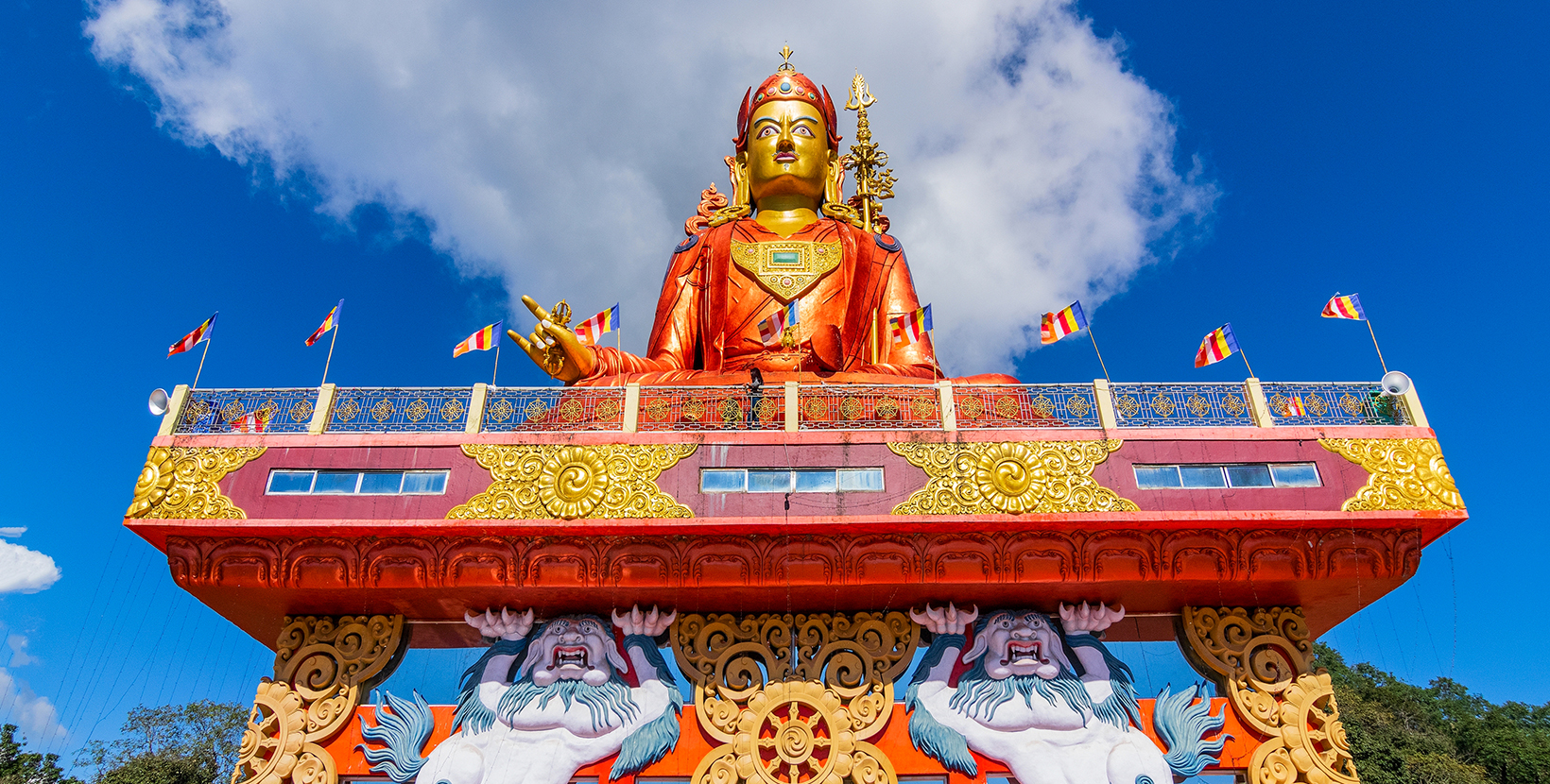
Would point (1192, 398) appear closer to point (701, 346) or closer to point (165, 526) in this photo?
point (701, 346)

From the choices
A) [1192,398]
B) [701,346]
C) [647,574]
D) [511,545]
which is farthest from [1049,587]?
[701,346]

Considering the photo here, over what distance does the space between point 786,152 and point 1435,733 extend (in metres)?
23.9

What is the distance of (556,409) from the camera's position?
34.8 feet

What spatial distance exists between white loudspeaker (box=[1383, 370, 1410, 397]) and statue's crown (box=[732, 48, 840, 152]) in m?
9.82

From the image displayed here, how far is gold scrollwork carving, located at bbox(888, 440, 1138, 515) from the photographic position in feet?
31.7

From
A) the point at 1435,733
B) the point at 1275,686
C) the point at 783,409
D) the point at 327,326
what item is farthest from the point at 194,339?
the point at 1435,733

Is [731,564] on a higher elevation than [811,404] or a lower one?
lower

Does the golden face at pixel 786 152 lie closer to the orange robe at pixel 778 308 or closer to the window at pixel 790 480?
the orange robe at pixel 778 308

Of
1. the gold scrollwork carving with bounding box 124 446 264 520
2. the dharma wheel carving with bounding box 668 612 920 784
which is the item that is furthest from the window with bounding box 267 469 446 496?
the dharma wheel carving with bounding box 668 612 920 784

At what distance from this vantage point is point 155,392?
34.1ft

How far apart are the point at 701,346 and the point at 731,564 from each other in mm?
5817

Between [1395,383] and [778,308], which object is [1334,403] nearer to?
[1395,383]

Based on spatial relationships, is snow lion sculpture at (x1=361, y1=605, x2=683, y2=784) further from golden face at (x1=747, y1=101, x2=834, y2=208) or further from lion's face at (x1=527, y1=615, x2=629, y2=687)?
golden face at (x1=747, y1=101, x2=834, y2=208)

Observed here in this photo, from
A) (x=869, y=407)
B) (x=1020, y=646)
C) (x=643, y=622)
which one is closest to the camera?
(x=1020, y=646)
